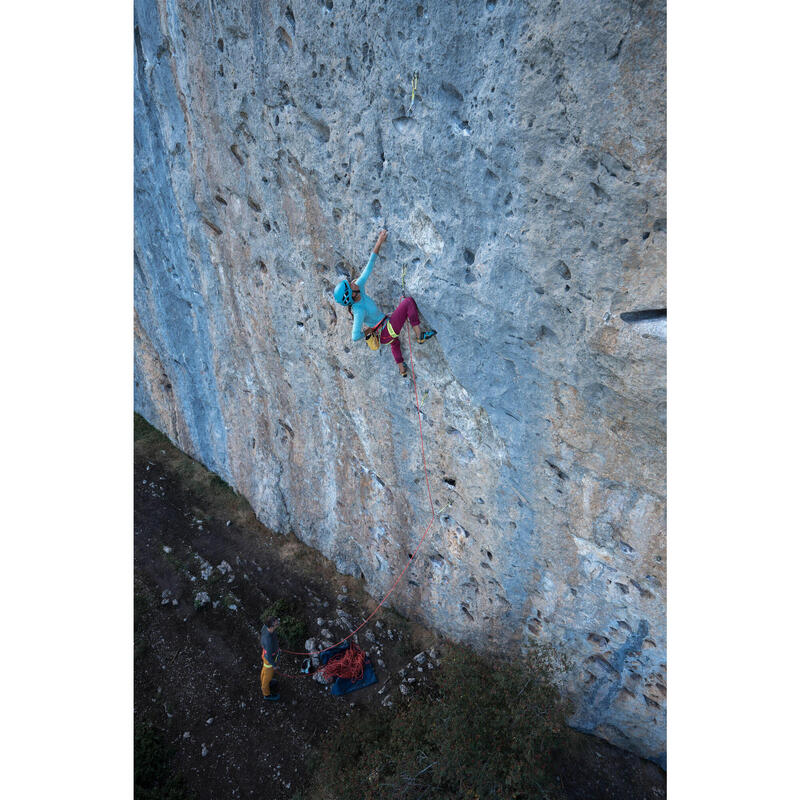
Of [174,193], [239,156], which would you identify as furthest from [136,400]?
[239,156]

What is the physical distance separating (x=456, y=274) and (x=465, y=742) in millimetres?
4787

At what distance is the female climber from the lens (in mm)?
5156

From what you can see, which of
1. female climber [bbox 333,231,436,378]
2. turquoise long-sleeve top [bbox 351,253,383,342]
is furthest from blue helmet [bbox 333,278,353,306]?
turquoise long-sleeve top [bbox 351,253,383,342]

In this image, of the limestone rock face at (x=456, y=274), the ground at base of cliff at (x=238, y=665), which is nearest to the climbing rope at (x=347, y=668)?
the ground at base of cliff at (x=238, y=665)

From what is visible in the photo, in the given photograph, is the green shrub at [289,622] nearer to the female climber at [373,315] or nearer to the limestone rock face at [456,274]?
the limestone rock face at [456,274]

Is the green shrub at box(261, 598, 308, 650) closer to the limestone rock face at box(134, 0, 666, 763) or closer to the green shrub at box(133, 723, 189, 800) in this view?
the limestone rock face at box(134, 0, 666, 763)

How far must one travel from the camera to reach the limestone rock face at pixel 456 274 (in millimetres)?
3854

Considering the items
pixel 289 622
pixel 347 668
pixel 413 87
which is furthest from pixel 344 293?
pixel 289 622

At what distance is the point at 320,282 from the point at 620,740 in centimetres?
655

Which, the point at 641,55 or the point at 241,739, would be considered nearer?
the point at 641,55

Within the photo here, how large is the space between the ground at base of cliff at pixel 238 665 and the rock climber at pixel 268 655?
0.19 metres

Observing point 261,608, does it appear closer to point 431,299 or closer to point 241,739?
point 241,739

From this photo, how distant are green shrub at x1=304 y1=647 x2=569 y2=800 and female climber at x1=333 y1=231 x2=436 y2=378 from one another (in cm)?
399

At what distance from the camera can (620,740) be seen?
6406mm
